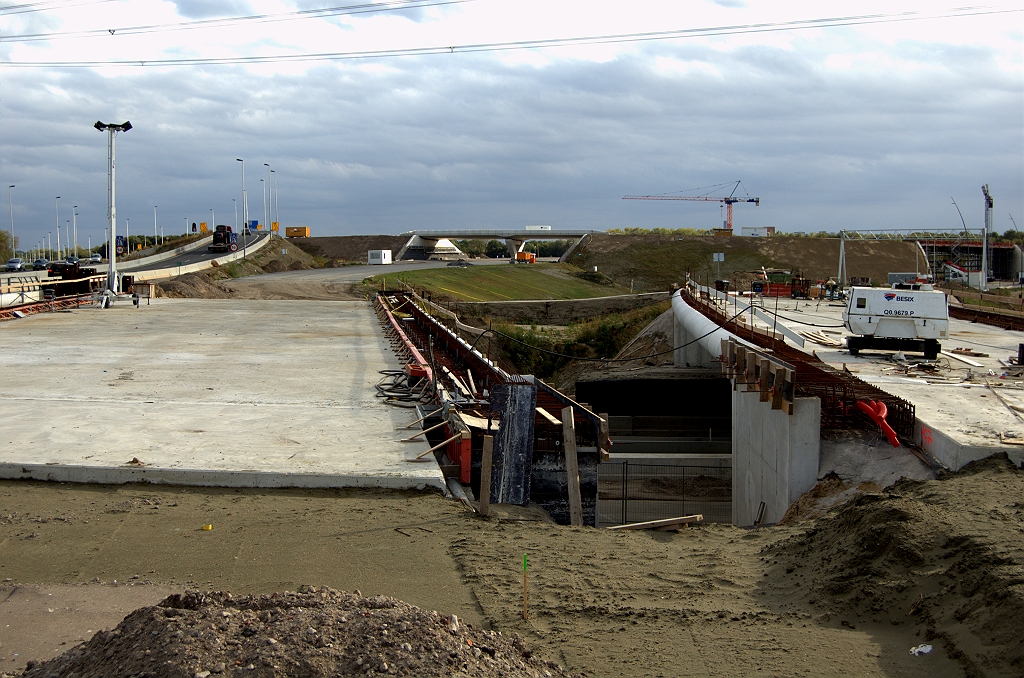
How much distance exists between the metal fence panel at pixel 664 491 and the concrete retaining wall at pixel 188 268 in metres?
36.1

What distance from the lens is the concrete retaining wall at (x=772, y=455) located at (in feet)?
43.2

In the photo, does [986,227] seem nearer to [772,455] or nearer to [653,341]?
[653,341]

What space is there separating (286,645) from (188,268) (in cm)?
5731

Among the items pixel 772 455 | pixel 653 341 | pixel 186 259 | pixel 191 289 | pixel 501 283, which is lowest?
pixel 653 341

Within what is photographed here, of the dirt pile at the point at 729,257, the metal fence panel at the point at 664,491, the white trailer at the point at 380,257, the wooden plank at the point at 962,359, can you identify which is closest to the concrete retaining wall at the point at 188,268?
the white trailer at the point at 380,257

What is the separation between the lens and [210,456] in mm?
11094

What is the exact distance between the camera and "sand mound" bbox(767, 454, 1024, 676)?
6031 millimetres

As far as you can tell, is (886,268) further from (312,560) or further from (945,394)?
(312,560)

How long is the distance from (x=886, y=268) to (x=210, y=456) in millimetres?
82432

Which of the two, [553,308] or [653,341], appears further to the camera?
[553,308]

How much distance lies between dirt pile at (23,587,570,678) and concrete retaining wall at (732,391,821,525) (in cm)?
874

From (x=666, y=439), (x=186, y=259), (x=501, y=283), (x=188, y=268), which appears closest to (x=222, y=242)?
(x=186, y=259)

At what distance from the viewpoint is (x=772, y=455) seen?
14406 millimetres

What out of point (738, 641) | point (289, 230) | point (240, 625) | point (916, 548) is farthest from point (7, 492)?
point (289, 230)
